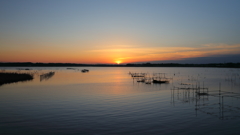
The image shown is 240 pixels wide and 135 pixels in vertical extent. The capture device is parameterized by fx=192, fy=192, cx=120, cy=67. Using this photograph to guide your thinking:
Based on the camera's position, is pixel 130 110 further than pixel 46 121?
Yes

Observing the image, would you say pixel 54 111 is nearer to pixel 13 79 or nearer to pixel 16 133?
pixel 16 133

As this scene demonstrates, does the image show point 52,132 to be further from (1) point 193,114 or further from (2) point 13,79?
(2) point 13,79

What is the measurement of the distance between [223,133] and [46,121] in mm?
8896

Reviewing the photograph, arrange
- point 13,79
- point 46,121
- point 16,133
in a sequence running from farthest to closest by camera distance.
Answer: point 13,79 → point 46,121 → point 16,133

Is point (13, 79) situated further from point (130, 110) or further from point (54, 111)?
point (130, 110)

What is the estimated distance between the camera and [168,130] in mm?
9125

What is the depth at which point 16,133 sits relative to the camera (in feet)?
28.0

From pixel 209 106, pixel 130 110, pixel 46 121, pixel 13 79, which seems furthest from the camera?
pixel 13 79

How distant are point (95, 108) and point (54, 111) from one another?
277 centimetres

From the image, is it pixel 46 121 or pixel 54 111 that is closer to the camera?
pixel 46 121

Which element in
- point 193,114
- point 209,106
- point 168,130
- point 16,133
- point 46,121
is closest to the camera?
point 16,133

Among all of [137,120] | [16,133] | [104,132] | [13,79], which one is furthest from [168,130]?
[13,79]

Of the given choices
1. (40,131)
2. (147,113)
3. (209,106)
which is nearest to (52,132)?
(40,131)

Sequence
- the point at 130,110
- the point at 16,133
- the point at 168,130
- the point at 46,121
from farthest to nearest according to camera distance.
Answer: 1. the point at 130,110
2. the point at 46,121
3. the point at 168,130
4. the point at 16,133
